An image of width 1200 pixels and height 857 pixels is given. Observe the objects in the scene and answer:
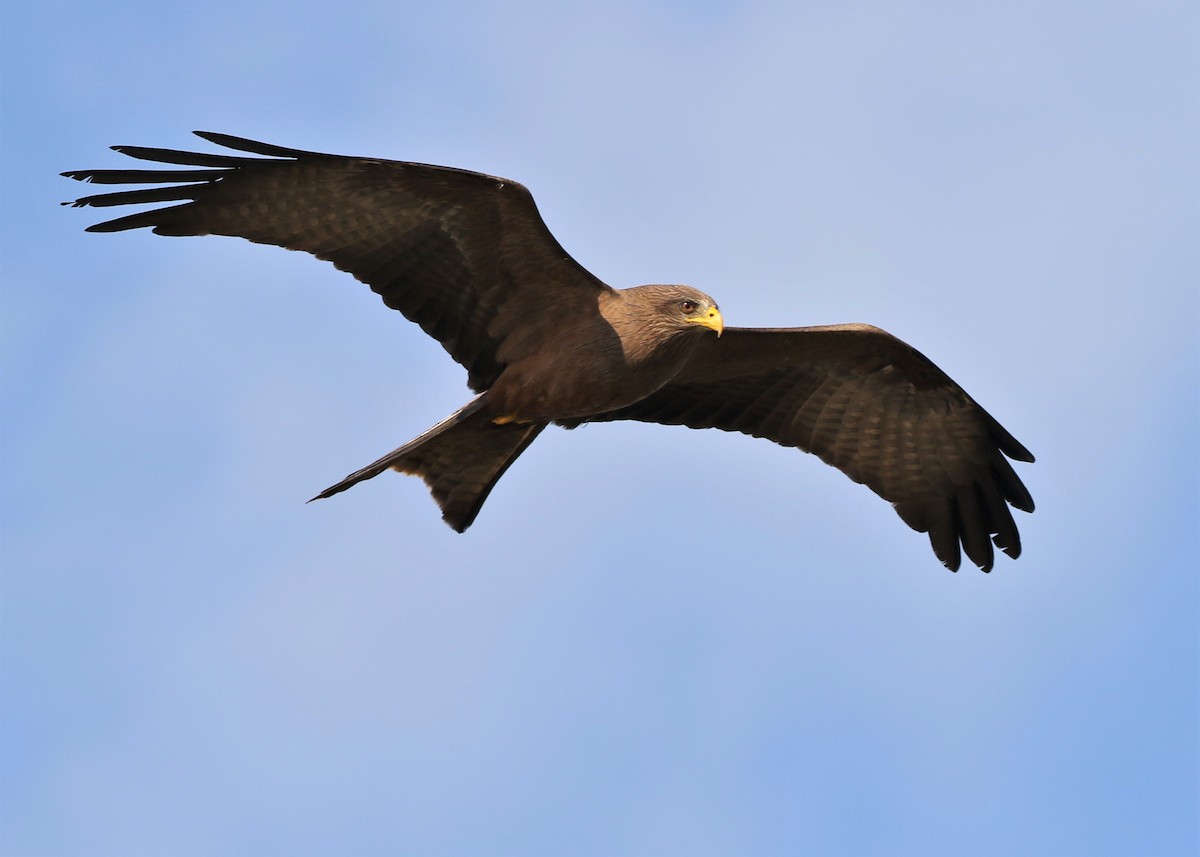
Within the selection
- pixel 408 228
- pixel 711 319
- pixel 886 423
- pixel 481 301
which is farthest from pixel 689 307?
pixel 886 423

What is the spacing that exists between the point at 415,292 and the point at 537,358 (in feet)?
3.03

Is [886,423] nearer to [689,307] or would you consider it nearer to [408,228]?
[689,307]

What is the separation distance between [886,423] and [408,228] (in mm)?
4011

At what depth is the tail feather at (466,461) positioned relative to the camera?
11406mm

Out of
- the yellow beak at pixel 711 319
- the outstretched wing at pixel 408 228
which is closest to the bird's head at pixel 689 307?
the yellow beak at pixel 711 319

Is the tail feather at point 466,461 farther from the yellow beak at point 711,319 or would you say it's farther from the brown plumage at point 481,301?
the yellow beak at point 711,319

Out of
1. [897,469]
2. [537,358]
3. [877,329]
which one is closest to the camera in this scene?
[537,358]

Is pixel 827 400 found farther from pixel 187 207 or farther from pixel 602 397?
pixel 187 207

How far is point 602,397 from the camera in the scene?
431 inches

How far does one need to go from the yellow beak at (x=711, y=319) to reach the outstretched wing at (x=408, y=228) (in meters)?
0.75

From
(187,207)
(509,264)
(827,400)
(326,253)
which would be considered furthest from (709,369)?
(187,207)

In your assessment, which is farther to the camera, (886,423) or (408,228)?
(886,423)

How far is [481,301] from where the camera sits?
11289 mm

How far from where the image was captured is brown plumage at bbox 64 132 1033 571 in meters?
10.6
